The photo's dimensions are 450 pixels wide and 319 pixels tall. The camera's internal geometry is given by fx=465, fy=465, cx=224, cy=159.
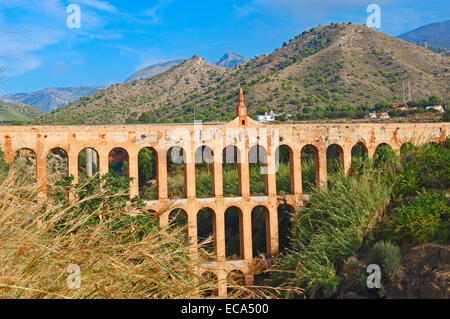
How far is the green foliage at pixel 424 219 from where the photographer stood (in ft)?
60.2

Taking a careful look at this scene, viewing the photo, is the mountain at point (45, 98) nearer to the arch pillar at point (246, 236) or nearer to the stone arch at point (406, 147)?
the arch pillar at point (246, 236)

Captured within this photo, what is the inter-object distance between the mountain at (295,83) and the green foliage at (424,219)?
36.6 metres

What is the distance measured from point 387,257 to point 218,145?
971cm

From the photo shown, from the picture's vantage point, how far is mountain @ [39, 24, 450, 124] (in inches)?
2393

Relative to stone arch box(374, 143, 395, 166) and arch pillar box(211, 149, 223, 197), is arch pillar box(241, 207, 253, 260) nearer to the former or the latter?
arch pillar box(211, 149, 223, 197)

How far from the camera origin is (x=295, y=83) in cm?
6719

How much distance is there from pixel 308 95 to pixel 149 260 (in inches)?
2358

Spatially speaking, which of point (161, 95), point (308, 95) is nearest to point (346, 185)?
point (308, 95)

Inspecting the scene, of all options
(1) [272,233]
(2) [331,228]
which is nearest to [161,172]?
(1) [272,233]

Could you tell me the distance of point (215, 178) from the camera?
76.4ft
